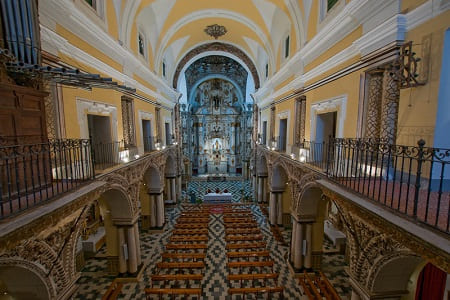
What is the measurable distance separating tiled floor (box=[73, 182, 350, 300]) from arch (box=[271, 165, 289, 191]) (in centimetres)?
260

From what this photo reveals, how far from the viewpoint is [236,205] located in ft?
56.5

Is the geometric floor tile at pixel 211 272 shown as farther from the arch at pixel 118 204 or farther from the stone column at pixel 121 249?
the arch at pixel 118 204

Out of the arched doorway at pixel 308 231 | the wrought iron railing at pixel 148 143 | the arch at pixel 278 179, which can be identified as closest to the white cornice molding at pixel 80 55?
the wrought iron railing at pixel 148 143

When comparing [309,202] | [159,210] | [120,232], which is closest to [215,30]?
[159,210]

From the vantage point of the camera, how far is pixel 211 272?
9.20 m

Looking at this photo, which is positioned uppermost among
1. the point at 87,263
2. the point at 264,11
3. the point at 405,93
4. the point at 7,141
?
the point at 264,11

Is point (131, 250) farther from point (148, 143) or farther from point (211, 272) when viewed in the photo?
point (148, 143)

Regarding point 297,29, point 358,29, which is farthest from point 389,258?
point 297,29

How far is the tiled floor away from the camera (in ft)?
Answer: 26.4

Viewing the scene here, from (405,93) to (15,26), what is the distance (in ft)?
23.7

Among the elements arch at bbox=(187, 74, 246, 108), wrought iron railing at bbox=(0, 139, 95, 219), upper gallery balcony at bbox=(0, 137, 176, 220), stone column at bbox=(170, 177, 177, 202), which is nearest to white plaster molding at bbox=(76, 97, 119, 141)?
upper gallery balcony at bbox=(0, 137, 176, 220)

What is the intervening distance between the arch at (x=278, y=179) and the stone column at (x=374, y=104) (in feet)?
24.4

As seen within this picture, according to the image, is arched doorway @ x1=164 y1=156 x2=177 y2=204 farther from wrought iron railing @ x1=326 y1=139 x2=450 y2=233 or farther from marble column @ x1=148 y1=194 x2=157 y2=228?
wrought iron railing @ x1=326 y1=139 x2=450 y2=233

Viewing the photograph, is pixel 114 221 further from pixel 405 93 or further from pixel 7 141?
pixel 405 93
